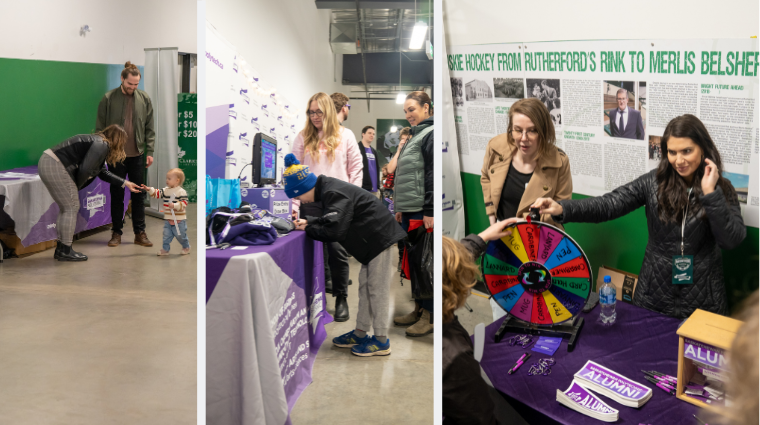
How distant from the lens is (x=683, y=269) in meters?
1.90

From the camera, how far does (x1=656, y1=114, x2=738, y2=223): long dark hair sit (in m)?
1.83

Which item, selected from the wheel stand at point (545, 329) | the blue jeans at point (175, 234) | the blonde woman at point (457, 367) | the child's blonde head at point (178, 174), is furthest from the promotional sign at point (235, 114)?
the wheel stand at point (545, 329)

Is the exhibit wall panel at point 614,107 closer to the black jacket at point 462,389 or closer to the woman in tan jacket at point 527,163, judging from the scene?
the woman in tan jacket at point 527,163

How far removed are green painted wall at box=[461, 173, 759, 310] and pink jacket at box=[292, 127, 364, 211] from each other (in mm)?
870

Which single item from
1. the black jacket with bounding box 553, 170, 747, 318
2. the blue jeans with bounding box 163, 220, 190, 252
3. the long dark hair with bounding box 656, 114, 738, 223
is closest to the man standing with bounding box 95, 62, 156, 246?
the blue jeans with bounding box 163, 220, 190, 252

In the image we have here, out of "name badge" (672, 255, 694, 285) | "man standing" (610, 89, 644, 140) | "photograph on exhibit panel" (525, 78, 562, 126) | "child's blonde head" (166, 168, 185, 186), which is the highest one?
"photograph on exhibit panel" (525, 78, 562, 126)

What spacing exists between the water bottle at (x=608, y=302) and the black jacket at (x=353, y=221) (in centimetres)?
94

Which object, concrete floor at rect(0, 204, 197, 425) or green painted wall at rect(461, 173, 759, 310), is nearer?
green painted wall at rect(461, 173, 759, 310)

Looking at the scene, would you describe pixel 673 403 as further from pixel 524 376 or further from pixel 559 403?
pixel 524 376

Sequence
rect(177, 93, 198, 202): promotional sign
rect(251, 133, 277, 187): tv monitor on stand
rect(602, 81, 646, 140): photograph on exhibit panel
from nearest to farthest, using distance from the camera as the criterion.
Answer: rect(251, 133, 277, 187): tv monitor on stand, rect(177, 93, 198, 202): promotional sign, rect(602, 81, 646, 140): photograph on exhibit panel

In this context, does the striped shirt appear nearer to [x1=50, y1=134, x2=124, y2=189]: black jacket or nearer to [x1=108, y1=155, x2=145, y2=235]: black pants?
[x1=108, y1=155, x2=145, y2=235]: black pants

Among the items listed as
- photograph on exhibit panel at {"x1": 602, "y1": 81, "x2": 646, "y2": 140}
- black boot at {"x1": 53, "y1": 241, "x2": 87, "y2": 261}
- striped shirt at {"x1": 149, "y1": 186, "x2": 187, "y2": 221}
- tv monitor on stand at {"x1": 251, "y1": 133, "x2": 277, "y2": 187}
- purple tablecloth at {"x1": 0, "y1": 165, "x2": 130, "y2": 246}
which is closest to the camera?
tv monitor on stand at {"x1": 251, "y1": 133, "x2": 277, "y2": 187}

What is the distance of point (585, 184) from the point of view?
220cm

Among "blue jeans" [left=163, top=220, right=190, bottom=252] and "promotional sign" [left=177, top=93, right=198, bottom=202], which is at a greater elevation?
"promotional sign" [left=177, top=93, right=198, bottom=202]
